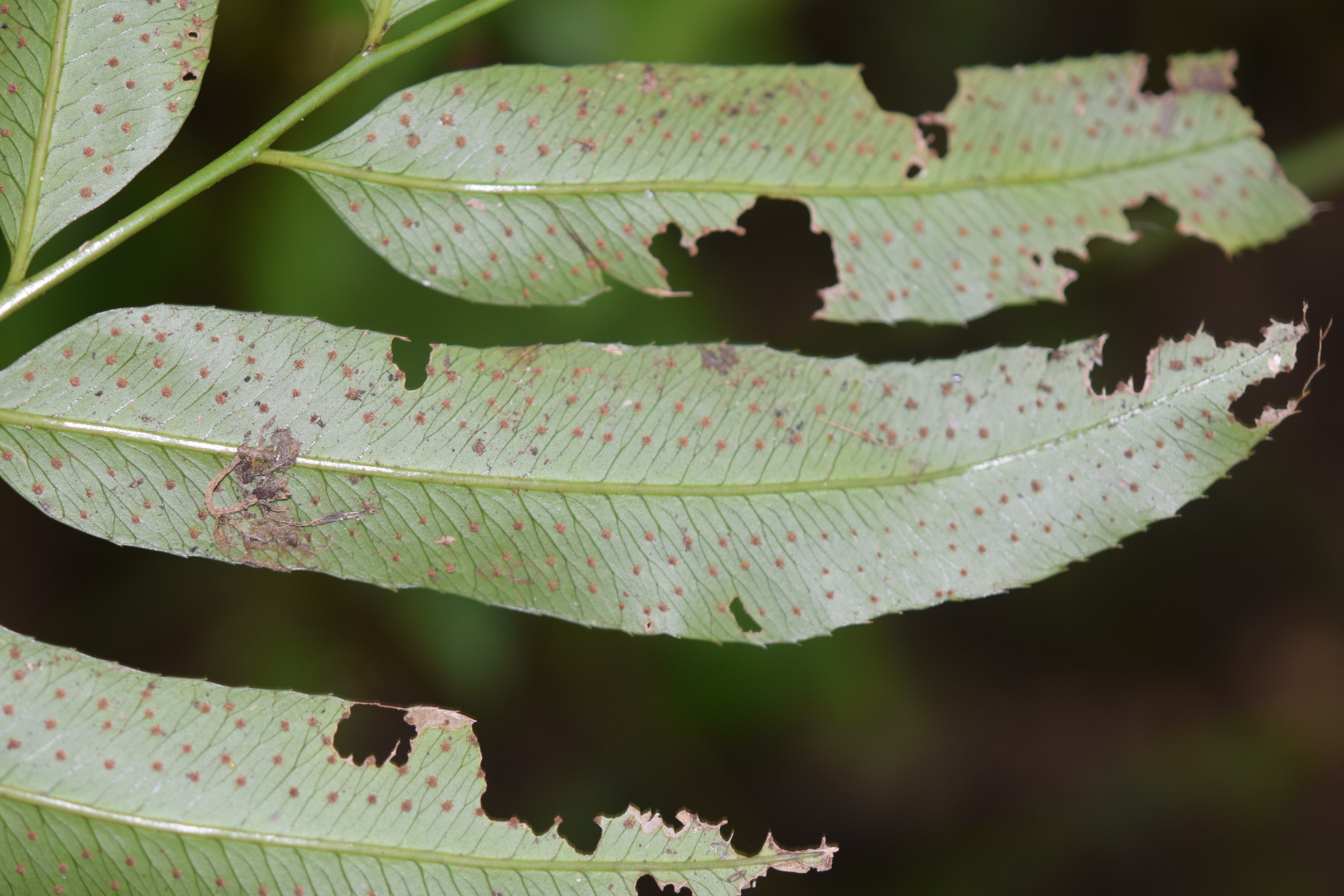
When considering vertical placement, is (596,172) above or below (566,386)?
above

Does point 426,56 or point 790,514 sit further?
point 426,56

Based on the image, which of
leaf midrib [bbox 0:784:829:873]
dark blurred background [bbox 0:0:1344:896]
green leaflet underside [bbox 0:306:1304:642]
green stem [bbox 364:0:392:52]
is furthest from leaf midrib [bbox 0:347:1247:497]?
dark blurred background [bbox 0:0:1344:896]

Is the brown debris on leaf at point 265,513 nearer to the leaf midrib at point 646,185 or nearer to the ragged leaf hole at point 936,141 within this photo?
the leaf midrib at point 646,185

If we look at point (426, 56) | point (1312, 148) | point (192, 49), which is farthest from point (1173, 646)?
point (192, 49)

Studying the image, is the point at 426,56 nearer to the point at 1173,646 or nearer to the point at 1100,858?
the point at 1173,646

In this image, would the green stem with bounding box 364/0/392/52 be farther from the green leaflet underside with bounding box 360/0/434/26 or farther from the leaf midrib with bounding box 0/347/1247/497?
the leaf midrib with bounding box 0/347/1247/497

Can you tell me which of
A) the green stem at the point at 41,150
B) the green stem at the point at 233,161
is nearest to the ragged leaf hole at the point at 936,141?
the green stem at the point at 233,161

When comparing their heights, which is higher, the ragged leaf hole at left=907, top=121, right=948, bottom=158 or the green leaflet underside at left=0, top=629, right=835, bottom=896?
the ragged leaf hole at left=907, top=121, right=948, bottom=158
